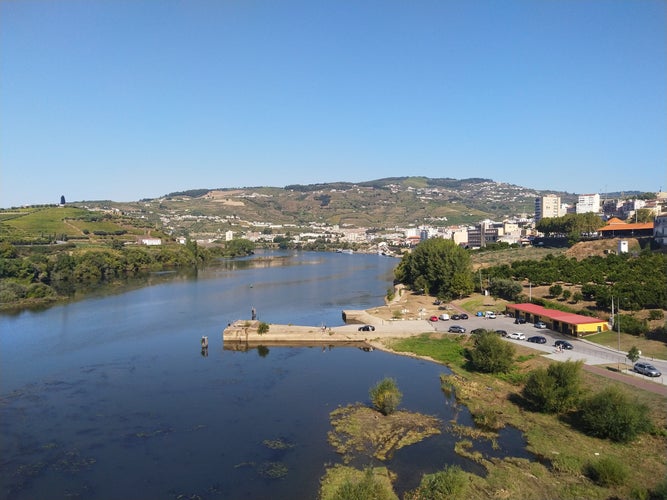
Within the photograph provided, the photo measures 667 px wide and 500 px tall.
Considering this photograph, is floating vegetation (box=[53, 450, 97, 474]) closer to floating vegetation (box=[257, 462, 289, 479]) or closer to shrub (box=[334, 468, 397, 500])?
floating vegetation (box=[257, 462, 289, 479])

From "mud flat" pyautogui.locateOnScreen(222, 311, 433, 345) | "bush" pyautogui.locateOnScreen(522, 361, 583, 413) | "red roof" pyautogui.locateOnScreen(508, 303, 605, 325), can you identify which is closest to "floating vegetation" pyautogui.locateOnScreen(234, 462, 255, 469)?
"bush" pyautogui.locateOnScreen(522, 361, 583, 413)

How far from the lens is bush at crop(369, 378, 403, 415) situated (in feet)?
64.2

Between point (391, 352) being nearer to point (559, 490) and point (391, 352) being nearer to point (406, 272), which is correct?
point (559, 490)

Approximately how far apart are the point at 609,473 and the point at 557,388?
533cm

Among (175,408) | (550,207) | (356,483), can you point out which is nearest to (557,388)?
(356,483)

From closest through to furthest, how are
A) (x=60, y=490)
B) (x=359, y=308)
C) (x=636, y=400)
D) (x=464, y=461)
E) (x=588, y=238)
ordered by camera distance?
1. (x=60, y=490)
2. (x=464, y=461)
3. (x=636, y=400)
4. (x=359, y=308)
5. (x=588, y=238)

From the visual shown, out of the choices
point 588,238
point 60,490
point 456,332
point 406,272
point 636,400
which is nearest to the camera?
point 60,490

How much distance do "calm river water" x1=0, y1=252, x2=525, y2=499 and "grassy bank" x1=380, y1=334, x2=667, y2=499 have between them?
744 mm

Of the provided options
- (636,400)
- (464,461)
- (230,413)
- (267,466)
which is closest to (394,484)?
(464,461)

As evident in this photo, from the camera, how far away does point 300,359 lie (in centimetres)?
2858

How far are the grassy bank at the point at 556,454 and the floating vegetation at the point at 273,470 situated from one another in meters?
5.44

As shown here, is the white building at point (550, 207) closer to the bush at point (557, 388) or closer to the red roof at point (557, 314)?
the red roof at point (557, 314)

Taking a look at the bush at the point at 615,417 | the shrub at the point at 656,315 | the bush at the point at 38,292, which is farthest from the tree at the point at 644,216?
the bush at the point at 38,292

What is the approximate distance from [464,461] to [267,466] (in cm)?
604
